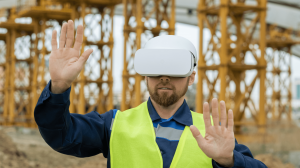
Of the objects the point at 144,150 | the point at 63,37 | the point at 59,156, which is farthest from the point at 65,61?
the point at 59,156

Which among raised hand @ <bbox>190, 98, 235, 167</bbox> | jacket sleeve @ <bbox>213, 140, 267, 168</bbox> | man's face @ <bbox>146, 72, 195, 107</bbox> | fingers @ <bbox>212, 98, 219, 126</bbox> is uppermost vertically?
man's face @ <bbox>146, 72, 195, 107</bbox>

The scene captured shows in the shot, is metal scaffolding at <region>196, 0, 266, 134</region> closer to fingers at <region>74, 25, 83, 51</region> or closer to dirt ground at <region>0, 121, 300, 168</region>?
dirt ground at <region>0, 121, 300, 168</region>

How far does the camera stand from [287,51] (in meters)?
35.2

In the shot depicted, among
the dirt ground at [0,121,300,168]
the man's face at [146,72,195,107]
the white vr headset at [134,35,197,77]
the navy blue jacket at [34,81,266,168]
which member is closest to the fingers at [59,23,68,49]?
the navy blue jacket at [34,81,266,168]

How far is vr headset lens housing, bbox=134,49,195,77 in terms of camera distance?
2.44 meters

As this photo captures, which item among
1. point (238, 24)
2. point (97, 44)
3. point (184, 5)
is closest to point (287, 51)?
point (184, 5)

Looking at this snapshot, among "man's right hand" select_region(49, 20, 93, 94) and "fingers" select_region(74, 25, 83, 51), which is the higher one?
"fingers" select_region(74, 25, 83, 51)

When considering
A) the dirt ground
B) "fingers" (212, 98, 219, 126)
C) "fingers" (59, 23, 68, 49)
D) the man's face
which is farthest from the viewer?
the dirt ground

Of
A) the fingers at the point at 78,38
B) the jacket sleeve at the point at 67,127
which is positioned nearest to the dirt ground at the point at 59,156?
the jacket sleeve at the point at 67,127

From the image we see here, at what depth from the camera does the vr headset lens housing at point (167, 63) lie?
96.2 inches

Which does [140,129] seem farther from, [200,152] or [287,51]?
[287,51]

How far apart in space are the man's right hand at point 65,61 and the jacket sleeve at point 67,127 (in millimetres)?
53

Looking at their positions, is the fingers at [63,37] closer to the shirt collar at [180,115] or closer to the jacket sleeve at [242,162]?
the shirt collar at [180,115]

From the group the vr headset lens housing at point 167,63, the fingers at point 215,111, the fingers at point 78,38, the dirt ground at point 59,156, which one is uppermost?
the fingers at point 78,38
